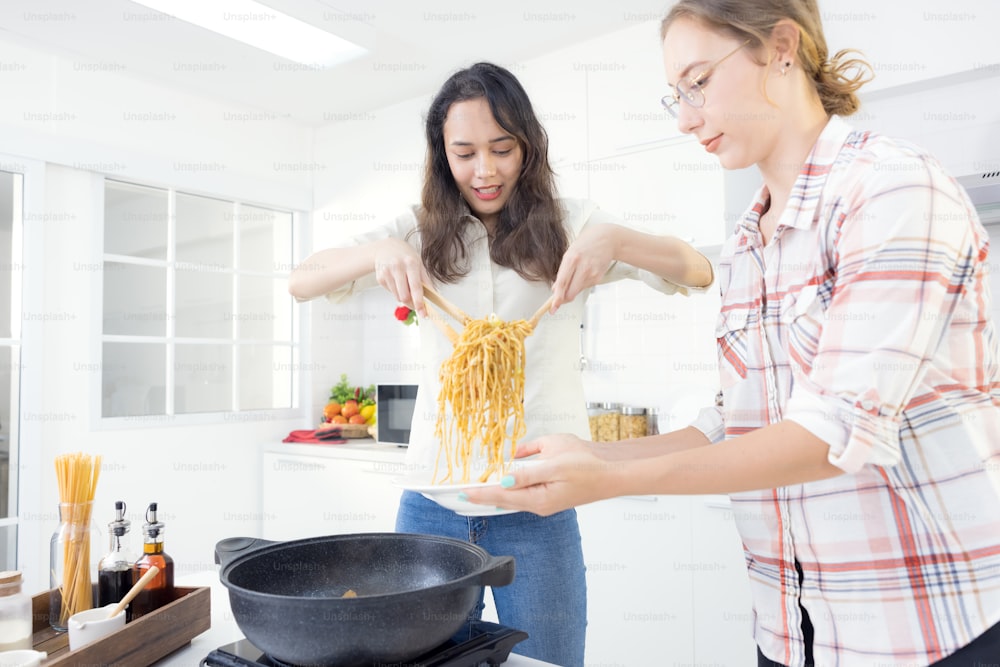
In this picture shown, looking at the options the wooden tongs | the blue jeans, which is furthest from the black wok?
the wooden tongs

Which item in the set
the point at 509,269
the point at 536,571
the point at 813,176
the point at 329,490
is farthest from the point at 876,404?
the point at 329,490

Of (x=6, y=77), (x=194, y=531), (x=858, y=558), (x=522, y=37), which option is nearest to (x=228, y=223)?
(x=6, y=77)

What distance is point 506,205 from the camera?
5.38ft

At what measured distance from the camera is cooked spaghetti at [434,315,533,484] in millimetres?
1426

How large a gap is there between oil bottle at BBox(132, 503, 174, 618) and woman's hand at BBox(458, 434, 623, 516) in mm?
575

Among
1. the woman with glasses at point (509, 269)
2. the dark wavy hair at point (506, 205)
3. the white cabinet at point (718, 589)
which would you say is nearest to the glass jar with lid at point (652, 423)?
the white cabinet at point (718, 589)

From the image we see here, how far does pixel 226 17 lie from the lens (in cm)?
309

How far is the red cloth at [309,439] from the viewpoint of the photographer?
4.05m

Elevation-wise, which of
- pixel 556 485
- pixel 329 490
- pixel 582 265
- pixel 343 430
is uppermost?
pixel 582 265

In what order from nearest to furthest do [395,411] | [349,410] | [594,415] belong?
1. [594,415]
2. [395,411]
3. [349,410]

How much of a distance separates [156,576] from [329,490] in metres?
2.76

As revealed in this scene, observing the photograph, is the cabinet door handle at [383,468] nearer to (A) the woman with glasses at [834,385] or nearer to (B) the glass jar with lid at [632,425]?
(B) the glass jar with lid at [632,425]

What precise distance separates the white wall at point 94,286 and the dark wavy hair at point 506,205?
2.57 metres

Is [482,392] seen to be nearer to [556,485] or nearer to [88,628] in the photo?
[556,485]
